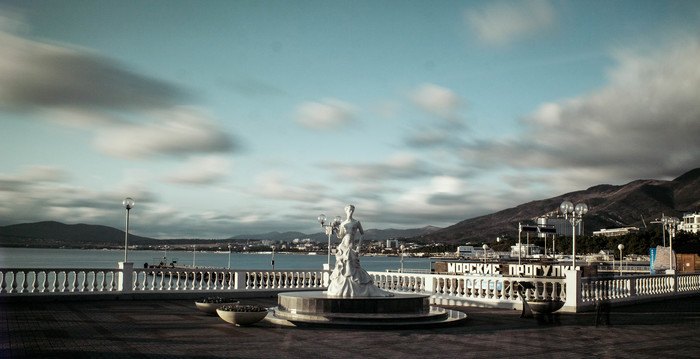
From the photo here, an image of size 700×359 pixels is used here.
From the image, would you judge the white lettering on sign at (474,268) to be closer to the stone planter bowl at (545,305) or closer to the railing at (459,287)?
the railing at (459,287)

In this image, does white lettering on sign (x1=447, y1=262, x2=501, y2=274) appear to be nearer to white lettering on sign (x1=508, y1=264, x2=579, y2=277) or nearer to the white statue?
white lettering on sign (x1=508, y1=264, x2=579, y2=277)

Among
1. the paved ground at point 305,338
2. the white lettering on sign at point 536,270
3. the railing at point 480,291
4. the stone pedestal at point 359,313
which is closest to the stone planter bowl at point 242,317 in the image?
the paved ground at point 305,338

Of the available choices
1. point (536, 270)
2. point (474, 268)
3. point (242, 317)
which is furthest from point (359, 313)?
point (474, 268)

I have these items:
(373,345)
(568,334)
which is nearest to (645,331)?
(568,334)

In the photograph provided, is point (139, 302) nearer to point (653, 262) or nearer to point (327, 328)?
point (327, 328)

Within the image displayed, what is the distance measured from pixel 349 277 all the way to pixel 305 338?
4.14 m

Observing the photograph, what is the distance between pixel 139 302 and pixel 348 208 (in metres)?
8.37

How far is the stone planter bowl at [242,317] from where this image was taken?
13625 mm

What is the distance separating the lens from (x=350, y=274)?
53.3ft

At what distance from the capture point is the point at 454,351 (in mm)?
10953

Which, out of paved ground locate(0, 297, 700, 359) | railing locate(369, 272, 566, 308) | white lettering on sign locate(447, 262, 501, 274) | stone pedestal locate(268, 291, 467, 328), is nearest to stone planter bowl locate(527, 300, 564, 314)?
paved ground locate(0, 297, 700, 359)

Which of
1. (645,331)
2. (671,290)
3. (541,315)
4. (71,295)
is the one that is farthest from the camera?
(671,290)

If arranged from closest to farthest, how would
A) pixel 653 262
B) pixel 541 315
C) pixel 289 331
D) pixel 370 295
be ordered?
pixel 289 331 → pixel 370 295 → pixel 541 315 → pixel 653 262

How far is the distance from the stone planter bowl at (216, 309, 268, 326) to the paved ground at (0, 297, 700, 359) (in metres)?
0.20
